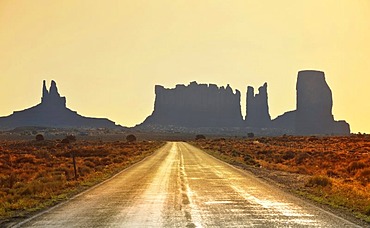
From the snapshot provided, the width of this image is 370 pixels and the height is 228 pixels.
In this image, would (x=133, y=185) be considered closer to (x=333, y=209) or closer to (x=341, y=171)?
(x=333, y=209)

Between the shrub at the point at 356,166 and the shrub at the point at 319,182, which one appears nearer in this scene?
the shrub at the point at 319,182

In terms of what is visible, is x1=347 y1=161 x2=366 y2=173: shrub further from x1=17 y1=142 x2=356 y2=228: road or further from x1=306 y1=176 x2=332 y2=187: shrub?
x1=17 y1=142 x2=356 y2=228: road

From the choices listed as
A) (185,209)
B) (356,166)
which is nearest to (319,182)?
(185,209)

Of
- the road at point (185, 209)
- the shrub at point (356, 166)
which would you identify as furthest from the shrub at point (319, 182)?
the shrub at point (356, 166)

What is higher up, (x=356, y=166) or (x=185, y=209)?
(x=185, y=209)

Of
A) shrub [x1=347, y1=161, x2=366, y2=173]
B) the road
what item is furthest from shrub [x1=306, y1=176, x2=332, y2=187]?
shrub [x1=347, y1=161, x2=366, y2=173]

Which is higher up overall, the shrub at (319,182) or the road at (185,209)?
the road at (185,209)

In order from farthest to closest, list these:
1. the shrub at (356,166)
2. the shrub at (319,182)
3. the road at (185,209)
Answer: the shrub at (356,166)
the shrub at (319,182)
the road at (185,209)

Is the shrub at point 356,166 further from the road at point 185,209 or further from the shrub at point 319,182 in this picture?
the road at point 185,209

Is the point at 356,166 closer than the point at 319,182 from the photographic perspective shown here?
No

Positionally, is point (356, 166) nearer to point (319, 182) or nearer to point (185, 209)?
point (319, 182)

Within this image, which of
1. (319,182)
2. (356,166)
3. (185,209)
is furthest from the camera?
(356,166)

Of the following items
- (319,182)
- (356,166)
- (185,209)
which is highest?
(185,209)

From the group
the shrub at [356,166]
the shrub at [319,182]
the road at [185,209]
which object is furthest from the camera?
the shrub at [356,166]
